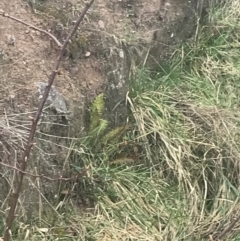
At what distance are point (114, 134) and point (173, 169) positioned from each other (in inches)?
15.2

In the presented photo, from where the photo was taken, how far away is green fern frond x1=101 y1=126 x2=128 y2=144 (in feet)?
11.4

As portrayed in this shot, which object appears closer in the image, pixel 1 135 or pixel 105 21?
pixel 1 135

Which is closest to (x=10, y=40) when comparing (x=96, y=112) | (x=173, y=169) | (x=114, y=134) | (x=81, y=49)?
(x=81, y=49)

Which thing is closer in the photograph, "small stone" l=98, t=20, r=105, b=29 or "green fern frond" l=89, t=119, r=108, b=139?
"green fern frond" l=89, t=119, r=108, b=139

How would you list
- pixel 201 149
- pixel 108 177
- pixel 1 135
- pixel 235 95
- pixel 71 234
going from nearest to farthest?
pixel 1 135 < pixel 71 234 < pixel 108 177 < pixel 201 149 < pixel 235 95

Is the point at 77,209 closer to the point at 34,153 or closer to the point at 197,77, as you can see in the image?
the point at 34,153

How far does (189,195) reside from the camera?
11.3 feet

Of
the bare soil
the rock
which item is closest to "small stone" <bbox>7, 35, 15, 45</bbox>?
the bare soil

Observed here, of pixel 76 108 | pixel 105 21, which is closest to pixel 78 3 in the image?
pixel 105 21

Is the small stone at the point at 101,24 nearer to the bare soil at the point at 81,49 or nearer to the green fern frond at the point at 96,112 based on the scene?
the bare soil at the point at 81,49

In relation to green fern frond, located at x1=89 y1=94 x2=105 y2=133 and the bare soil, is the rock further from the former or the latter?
green fern frond, located at x1=89 y1=94 x2=105 y2=133

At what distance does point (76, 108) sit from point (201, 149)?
785mm

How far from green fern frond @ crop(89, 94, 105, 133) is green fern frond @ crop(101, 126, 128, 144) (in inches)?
3.5

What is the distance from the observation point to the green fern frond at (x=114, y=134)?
137 inches
